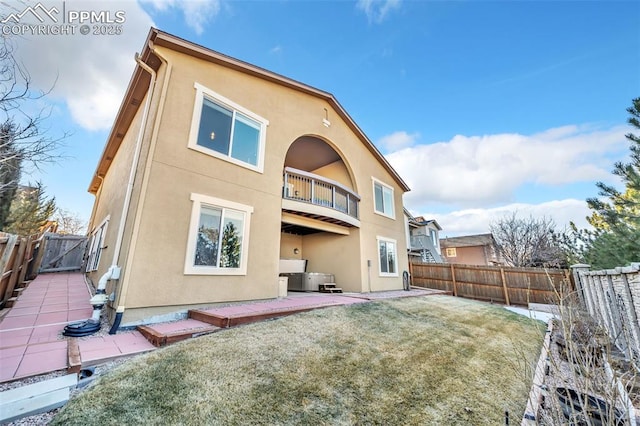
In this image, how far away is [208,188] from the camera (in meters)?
6.52

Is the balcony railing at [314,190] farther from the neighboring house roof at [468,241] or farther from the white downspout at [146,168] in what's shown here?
the neighboring house roof at [468,241]

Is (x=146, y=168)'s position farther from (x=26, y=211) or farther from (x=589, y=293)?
(x=26, y=211)

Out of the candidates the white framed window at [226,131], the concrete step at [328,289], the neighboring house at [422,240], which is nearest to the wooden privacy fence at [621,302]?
the concrete step at [328,289]

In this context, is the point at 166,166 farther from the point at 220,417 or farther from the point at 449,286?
the point at 449,286

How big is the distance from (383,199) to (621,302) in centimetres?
962

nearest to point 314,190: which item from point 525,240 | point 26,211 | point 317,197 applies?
point 317,197

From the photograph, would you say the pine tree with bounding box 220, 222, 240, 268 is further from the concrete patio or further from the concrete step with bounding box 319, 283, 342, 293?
the concrete step with bounding box 319, 283, 342, 293

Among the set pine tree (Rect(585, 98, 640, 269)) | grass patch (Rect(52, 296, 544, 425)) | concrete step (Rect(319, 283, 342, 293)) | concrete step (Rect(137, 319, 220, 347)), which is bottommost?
grass patch (Rect(52, 296, 544, 425))

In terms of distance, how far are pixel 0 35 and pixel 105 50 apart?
2409mm

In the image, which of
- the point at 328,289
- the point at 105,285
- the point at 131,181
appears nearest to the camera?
the point at 105,285

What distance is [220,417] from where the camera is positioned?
8.57 ft

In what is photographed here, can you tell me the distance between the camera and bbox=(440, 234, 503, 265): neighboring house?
96.3 feet

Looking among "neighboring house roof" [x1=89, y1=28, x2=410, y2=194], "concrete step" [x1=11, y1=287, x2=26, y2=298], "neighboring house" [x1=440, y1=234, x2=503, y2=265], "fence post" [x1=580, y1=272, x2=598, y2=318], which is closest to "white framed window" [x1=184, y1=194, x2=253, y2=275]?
"neighboring house roof" [x1=89, y1=28, x2=410, y2=194]

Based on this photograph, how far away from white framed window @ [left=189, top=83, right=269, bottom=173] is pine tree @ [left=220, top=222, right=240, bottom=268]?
6.48ft
